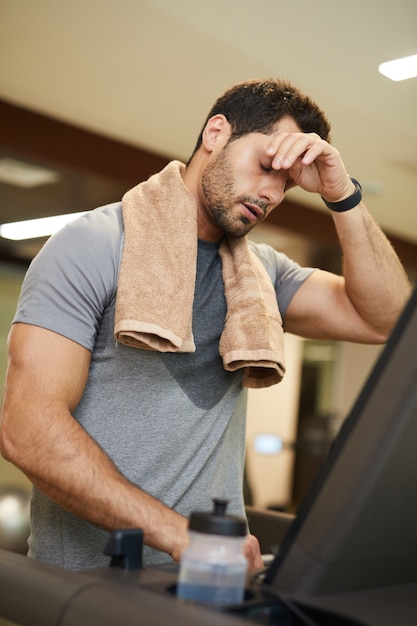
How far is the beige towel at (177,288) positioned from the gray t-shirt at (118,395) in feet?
0.12

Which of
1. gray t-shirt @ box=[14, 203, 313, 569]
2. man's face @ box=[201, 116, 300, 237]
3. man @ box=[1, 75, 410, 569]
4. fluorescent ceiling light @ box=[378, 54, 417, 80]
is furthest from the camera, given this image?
fluorescent ceiling light @ box=[378, 54, 417, 80]

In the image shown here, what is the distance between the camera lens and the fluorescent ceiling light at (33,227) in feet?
17.1

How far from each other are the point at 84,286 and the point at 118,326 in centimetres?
8

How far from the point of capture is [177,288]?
4.09 ft

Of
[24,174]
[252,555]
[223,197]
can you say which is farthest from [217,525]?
[24,174]

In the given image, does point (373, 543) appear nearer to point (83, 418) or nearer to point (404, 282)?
point (83, 418)

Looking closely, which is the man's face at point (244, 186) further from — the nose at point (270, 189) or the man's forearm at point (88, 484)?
the man's forearm at point (88, 484)

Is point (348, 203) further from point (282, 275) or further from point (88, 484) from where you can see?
point (88, 484)

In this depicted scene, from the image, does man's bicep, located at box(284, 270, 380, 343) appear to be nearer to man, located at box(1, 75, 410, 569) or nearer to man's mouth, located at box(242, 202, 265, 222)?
man, located at box(1, 75, 410, 569)

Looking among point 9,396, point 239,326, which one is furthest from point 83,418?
point 239,326

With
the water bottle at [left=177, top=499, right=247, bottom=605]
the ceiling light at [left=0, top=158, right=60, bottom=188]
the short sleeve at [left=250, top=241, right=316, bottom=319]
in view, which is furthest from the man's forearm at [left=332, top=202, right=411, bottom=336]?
the ceiling light at [left=0, top=158, right=60, bottom=188]

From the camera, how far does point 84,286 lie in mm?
1145

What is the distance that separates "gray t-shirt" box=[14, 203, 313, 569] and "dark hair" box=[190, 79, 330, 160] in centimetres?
28

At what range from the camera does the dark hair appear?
1.38m
